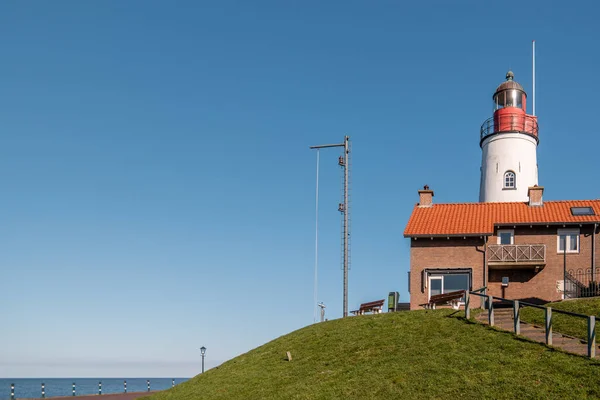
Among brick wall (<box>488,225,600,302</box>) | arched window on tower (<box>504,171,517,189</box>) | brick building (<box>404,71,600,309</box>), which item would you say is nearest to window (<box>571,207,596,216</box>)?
brick building (<box>404,71,600,309</box>)

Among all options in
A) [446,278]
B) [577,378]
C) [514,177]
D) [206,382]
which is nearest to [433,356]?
[577,378]

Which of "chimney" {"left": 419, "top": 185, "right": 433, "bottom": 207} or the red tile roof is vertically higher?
"chimney" {"left": 419, "top": 185, "right": 433, "bottom": 207}

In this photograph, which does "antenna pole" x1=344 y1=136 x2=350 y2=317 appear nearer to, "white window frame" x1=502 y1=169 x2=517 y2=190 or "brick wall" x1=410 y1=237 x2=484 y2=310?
"brick wall" x1=410 y1=237 x2=484 y2=310

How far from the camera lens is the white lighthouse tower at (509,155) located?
146 feet

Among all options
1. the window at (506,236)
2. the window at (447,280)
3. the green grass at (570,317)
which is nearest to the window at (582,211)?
the window at (506,236)

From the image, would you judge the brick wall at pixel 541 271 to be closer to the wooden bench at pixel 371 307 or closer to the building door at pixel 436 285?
the building door at pixel 436 285

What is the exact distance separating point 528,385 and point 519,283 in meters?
21.9

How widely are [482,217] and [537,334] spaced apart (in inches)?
705

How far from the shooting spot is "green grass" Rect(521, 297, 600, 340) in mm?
23294

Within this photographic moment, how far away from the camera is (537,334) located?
71.6 ft

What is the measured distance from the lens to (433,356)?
21.0 m

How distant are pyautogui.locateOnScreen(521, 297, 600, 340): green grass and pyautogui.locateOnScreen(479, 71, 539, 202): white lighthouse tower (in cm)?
1595

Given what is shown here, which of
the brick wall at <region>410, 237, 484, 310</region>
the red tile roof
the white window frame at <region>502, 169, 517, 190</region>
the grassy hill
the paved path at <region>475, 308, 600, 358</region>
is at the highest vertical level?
the white window frame at <region>502, 169, 517, 190</region>

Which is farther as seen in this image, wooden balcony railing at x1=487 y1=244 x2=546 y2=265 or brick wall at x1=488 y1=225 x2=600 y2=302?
brick wall at x1=488 y1=225 x2=600 y2=302
